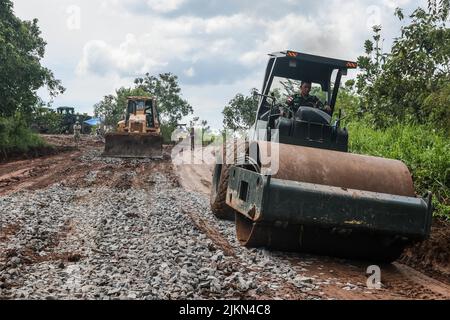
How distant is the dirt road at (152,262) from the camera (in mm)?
4496

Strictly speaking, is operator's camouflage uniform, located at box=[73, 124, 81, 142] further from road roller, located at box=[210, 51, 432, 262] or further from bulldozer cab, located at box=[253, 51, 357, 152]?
road roller, located at box=[210, 51, 432, 262]

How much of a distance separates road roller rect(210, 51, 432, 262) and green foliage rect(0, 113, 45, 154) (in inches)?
595

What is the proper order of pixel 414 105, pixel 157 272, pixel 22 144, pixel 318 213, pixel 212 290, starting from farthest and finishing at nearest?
pixel 22 144
pixel 414 105
pixel 318 213
pixel 157 272
pixel 212 290

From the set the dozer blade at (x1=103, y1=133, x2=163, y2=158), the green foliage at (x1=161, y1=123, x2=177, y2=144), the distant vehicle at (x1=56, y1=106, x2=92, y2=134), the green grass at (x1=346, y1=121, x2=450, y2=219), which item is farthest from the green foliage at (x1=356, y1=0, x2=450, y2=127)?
the distant vehicle at (x1=56, y1=106, x2=92, y2=134)

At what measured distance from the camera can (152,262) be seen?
17.5ft

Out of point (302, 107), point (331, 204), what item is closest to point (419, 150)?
point (302, 107)

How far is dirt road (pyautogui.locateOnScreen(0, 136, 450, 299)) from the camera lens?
4496mm

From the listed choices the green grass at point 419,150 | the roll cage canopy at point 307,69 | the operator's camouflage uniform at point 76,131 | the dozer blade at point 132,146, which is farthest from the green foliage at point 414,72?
the operator's camouflage uniform at point 76,131

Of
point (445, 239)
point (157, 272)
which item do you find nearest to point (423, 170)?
point (445, 239)

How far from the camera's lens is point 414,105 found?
42.6 feet

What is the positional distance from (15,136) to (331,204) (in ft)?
59.7

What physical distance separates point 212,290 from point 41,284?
143 centimetres

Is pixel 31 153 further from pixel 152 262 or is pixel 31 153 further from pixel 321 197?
pixel 321 197
